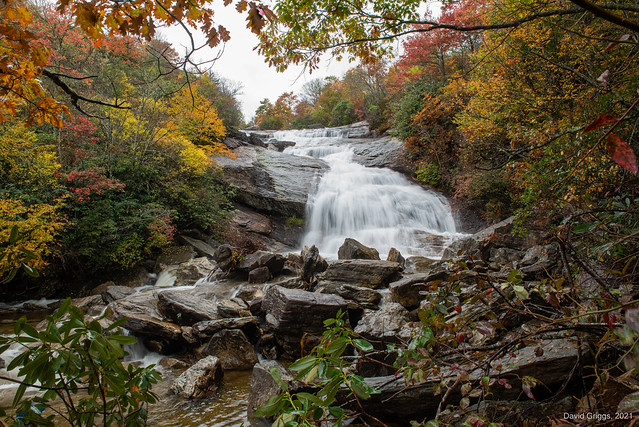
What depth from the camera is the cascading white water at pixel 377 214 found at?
10688 mm

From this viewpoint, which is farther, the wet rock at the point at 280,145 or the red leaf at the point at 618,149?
the wet rock at the point at 280,145

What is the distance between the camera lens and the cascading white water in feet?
35.1

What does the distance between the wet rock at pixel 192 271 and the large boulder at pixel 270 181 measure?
439cm

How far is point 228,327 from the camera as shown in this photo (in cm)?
498

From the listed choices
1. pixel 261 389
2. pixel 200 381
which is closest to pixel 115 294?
pixel 200 381

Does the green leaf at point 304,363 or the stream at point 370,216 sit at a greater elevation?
the green leaf at point 304,363

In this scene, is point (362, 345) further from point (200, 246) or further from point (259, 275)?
point (200, 246)

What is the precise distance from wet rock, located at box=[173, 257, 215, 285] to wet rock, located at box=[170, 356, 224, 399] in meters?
4.60

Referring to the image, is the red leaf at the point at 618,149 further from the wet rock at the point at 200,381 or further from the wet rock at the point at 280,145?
the wet rock at the point at 280,145

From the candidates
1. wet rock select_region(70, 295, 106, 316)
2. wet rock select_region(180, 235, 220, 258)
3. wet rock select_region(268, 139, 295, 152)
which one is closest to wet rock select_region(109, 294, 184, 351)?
wet rock select_region(70, 295, 106, 316)

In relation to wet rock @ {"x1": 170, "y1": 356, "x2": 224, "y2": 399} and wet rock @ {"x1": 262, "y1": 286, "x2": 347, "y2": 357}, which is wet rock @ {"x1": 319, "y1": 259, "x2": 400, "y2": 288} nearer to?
wet rock @ {"x1": 262, "y1": 286, "x2": 347, "y2": 357}

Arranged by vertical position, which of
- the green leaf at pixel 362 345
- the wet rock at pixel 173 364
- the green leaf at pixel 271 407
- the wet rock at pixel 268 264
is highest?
the green leaf at pixel 362 345

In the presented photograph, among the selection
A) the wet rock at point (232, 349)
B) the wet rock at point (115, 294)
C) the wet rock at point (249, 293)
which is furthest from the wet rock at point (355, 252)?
the wet rock at point (115, 294)

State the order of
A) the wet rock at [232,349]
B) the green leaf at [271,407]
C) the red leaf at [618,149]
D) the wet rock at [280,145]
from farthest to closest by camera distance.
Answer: the wet rock at [280,145]
the wet rock at [232,349]
the green leaf at [271,407]
the red leaf at [618,149]
